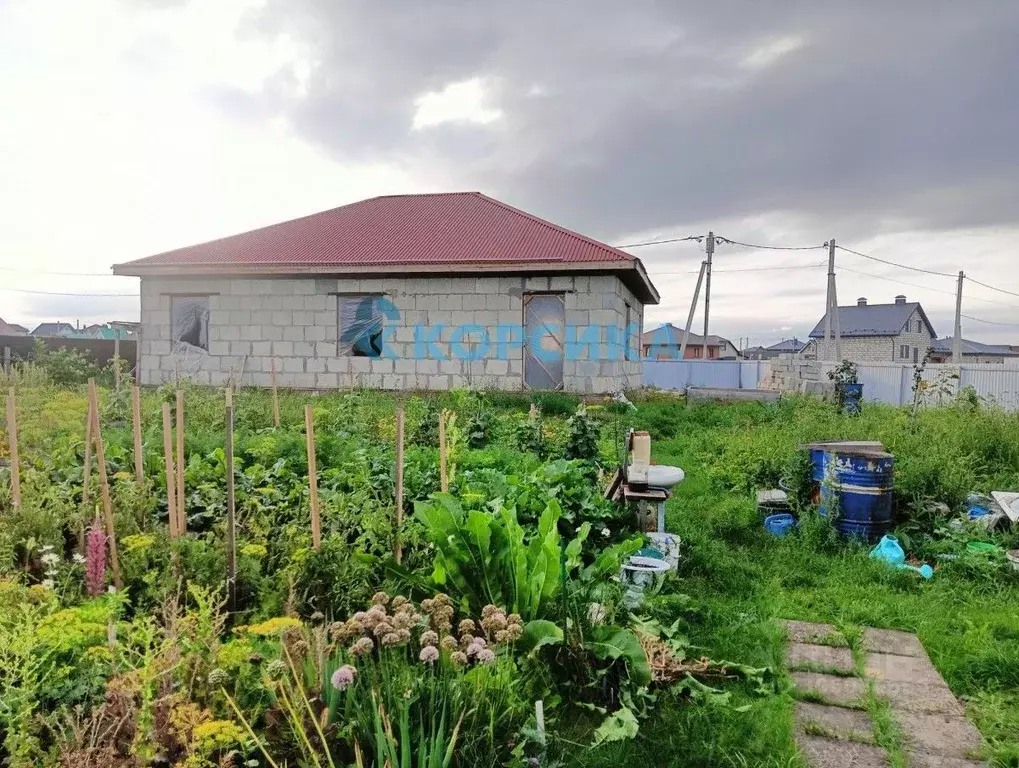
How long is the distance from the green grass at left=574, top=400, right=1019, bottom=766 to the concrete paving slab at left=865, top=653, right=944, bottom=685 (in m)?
0.07

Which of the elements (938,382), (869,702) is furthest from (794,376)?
(869,702)

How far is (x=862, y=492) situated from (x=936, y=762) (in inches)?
114

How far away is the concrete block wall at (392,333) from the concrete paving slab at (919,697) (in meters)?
8.54

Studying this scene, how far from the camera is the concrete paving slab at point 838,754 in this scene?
8.06 ft

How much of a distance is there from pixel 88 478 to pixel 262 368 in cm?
920

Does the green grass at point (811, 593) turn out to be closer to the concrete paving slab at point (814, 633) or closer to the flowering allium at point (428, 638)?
the concrete paving slab at point (814, 633)

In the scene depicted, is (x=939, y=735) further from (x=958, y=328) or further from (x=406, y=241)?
(x=958, y=328)

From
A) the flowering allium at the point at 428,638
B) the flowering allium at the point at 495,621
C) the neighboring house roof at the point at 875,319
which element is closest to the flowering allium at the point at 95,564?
the flowering allium at the point at 428,638

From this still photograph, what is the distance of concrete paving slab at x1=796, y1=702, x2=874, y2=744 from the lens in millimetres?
2645

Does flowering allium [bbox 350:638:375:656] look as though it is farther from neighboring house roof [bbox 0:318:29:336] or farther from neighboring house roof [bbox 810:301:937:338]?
neighboring house roof [bbox 0:318:29:336]

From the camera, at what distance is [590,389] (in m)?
11.5

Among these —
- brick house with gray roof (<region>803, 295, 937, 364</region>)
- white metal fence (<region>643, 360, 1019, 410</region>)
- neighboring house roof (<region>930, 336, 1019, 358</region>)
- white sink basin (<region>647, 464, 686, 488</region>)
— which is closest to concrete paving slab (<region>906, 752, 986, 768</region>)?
white sink basin (<region>647, 464, 686, 488</region>)

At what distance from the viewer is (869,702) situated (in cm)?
285

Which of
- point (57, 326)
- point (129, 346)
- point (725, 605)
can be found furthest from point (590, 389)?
point (57, 326)
